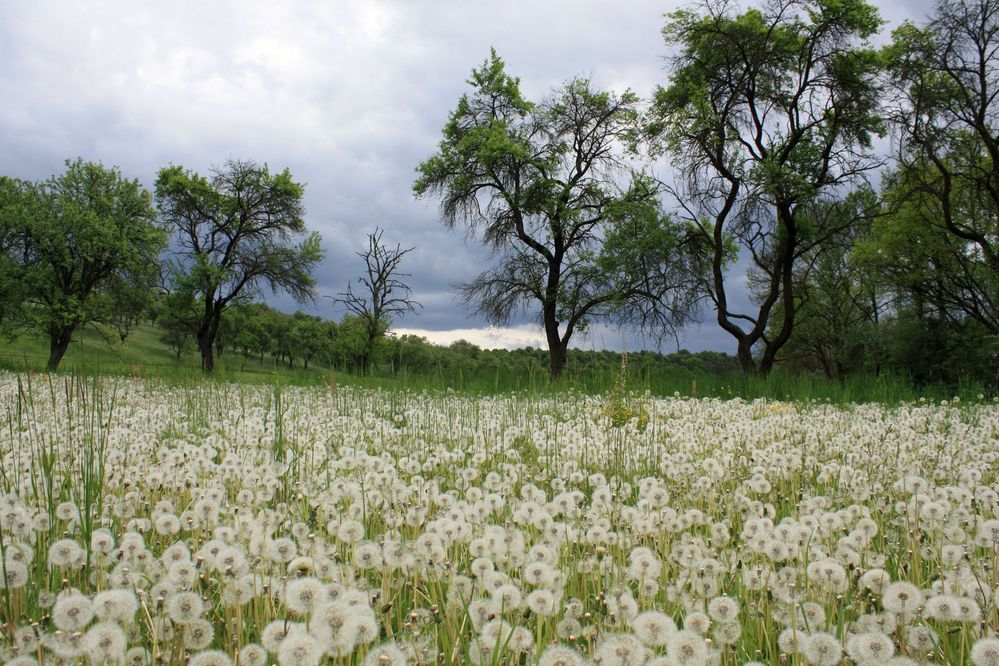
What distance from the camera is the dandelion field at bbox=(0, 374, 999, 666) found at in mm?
1512

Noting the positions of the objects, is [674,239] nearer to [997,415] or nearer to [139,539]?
[997,415]

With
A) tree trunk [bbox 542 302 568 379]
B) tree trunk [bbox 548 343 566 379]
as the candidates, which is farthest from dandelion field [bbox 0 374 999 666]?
tree trunk [bbox 542 302 568 379]

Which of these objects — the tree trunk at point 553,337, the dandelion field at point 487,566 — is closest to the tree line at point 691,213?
the tree trunk at point 553,337

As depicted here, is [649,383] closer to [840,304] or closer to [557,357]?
[557,357]

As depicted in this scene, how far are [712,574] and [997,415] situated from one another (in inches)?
383

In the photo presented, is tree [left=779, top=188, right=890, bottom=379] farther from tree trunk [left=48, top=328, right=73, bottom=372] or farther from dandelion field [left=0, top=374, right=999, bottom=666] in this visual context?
tree trunk [left=48, top=328, right=73, bottom=372]

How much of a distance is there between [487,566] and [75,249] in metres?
40.3

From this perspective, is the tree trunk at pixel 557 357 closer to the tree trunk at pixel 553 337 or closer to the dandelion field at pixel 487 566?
the tree trunk at pixel 553 337

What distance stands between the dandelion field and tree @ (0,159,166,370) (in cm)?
3373

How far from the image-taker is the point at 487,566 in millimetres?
2070

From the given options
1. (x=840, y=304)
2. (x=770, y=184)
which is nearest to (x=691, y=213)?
(x=770, y=184)


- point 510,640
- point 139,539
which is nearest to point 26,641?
point 139,539

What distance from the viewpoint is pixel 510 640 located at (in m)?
1.61

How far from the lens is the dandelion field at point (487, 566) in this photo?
1512mm
